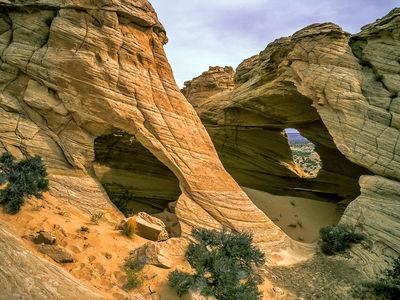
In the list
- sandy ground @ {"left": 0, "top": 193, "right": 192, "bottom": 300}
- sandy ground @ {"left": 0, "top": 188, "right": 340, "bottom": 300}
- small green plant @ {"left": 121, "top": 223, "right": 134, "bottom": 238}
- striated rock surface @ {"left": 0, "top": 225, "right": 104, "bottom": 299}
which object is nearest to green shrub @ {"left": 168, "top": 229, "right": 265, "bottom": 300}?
sandy ground @ {"left": 0, "top": 188, "right": 340, "bottom": 300}

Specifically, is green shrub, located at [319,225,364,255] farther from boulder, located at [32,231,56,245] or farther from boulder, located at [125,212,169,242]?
boulder, located at [32,231,56,245]

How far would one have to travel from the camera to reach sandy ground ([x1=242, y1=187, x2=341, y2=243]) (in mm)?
20109

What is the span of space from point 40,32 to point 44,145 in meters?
4.85

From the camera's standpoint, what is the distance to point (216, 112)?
24422 mm

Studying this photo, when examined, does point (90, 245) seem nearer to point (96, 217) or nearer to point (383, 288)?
point (96, 217)

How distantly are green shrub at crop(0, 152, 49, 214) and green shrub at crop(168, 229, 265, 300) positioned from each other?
5.33 metres

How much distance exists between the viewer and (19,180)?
11297 millimetres

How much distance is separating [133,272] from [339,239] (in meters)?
8.36

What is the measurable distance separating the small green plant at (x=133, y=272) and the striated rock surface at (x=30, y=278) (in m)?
1.19

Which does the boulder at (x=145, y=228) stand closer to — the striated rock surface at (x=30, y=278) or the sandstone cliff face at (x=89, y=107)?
the sandstone cliff face at (x=89, y=107)

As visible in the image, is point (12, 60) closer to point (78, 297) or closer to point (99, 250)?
point (99, 250)

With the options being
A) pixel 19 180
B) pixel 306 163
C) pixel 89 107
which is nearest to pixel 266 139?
pixel 89 107

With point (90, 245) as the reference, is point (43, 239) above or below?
above

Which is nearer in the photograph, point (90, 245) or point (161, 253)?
point (90, 245)
